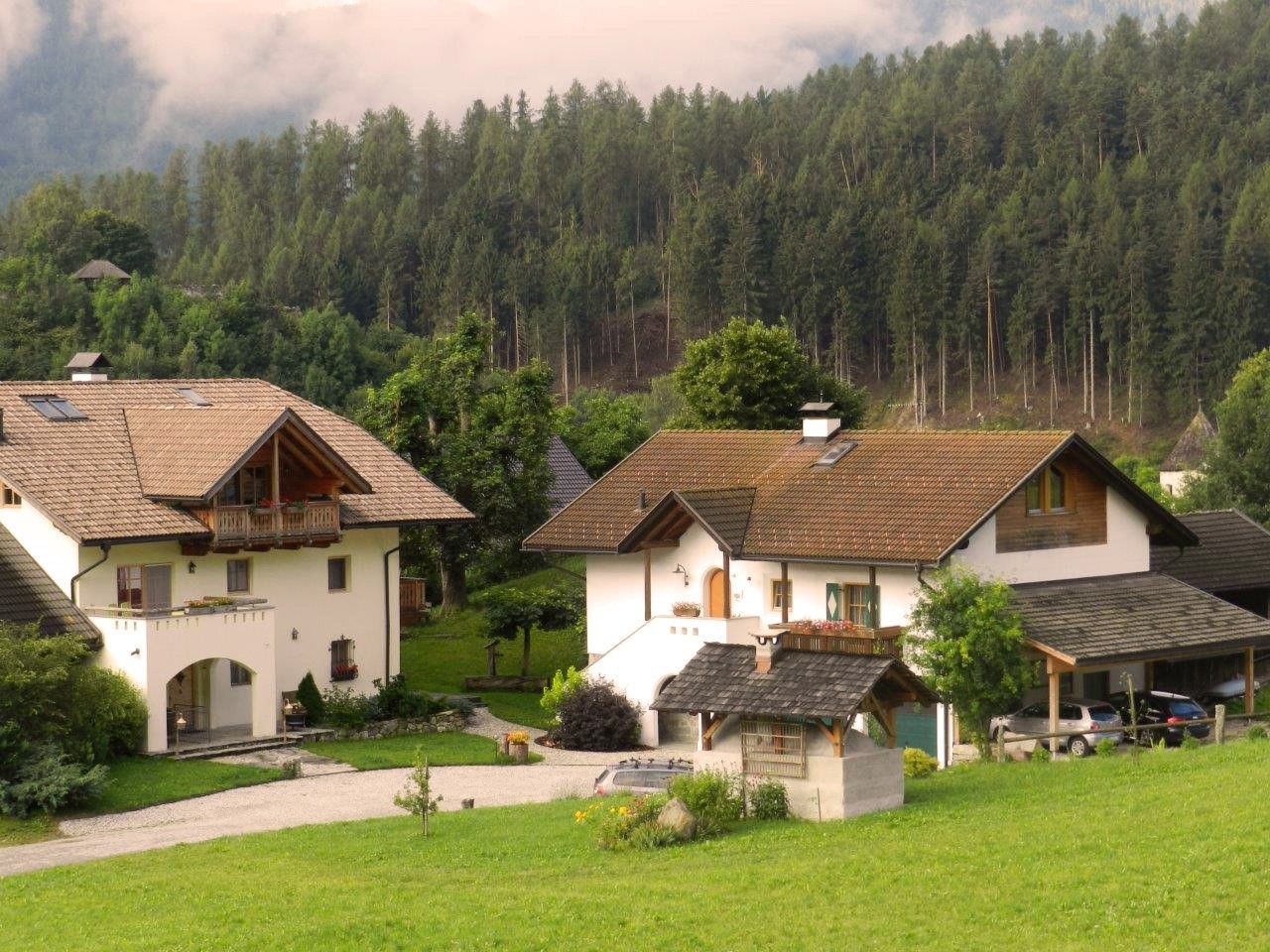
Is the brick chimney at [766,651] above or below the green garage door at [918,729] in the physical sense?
above

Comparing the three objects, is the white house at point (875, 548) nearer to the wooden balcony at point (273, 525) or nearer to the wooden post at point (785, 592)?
the wooden post at point (785, 592)

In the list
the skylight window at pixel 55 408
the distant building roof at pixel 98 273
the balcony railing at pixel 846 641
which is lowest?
the balcony railing at pixel 846 641

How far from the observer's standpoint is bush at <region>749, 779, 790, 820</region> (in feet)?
97.8

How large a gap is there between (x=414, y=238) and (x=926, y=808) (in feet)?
435

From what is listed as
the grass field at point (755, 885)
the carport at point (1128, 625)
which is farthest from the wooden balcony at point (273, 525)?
the carport at point (1128, 625)

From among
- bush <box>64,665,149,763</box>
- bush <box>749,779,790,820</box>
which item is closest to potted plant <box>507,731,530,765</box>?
bush <box>64,665,149,763</box>

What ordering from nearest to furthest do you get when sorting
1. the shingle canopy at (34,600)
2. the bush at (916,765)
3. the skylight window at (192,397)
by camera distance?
the bush at (916,765), the shingle canopy at (34,600), the skylight window at (192,397)

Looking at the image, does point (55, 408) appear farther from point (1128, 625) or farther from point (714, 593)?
point (1128, 625)

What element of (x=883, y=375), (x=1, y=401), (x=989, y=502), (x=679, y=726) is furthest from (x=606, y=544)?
(x=883, y=375)

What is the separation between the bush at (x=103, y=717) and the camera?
37.5m

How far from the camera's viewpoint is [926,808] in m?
29.8

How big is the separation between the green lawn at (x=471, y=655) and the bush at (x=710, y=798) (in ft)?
60.0

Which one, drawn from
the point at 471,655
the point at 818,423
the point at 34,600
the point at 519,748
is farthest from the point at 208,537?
the point at 818,423

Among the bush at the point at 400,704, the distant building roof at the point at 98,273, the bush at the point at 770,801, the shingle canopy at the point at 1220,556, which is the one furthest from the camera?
the distant building roof at the point at 98,273
